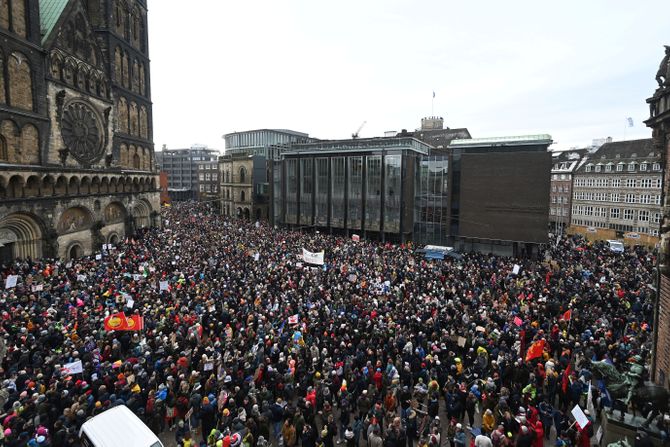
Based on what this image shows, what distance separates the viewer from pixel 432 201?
43125 millimetres

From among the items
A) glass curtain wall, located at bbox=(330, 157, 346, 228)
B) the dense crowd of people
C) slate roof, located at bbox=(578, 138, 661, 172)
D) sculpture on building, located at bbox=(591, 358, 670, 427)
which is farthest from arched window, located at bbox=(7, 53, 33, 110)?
slate roof, located at bbox=(578, 138, 661, 172)

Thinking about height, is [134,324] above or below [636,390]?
below

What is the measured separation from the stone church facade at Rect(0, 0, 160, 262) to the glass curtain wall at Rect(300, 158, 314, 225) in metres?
19.7

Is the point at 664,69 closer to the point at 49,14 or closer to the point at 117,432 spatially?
the point at 117,432

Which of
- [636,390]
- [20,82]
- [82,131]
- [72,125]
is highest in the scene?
[20,82]

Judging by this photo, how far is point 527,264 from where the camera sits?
31.6 meters

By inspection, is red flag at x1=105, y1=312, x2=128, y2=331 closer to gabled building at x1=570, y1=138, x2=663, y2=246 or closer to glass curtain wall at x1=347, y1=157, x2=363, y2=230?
glass curtain wall at x1=347, y1=157, x2=363, y2=230

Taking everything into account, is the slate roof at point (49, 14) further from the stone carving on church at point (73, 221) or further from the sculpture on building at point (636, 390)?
the sculpture on building at point (636, 390)

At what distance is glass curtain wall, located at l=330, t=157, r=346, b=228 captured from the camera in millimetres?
48375

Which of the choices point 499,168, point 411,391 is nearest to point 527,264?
point 499,168

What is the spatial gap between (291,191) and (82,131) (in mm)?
26645

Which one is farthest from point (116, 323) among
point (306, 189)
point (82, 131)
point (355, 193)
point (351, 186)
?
point (306, 189)

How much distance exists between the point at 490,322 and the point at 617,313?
276 inches

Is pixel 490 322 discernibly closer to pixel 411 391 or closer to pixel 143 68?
pixel 411 391
